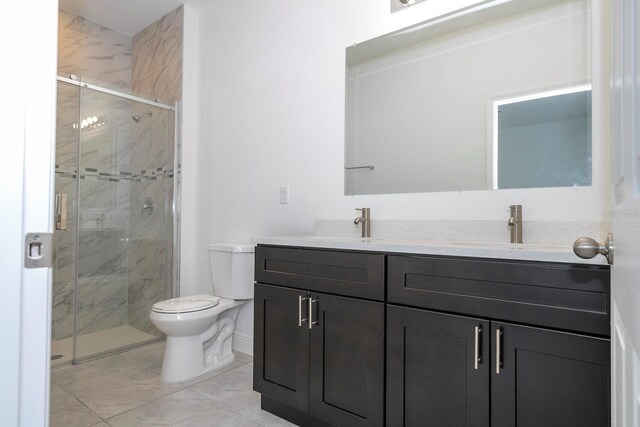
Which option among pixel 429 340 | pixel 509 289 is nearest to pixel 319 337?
pixel 429 340

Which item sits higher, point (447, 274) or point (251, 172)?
point (251, 172)

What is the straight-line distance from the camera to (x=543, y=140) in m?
1.61

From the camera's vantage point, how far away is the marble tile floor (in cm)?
178

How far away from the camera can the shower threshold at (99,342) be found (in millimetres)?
2574

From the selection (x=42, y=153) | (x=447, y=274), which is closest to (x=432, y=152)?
(x=447, y=274)

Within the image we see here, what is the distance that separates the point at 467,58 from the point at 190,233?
2314 mm

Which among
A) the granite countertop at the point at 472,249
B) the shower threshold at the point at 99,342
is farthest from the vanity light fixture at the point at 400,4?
the shower threshold at the point at 99,342

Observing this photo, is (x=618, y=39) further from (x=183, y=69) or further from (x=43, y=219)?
(x=183, y=69)

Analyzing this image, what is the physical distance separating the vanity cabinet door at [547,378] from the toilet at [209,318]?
160 cm

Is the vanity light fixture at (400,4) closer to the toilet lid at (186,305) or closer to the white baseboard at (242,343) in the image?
the toilet lid at (186,305)

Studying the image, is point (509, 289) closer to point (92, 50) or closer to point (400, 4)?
point (400, 4)

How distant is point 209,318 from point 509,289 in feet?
5.49

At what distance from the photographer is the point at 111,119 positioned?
2971mm

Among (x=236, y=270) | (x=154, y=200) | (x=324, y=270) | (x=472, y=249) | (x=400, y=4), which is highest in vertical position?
(x=400, y=4)
